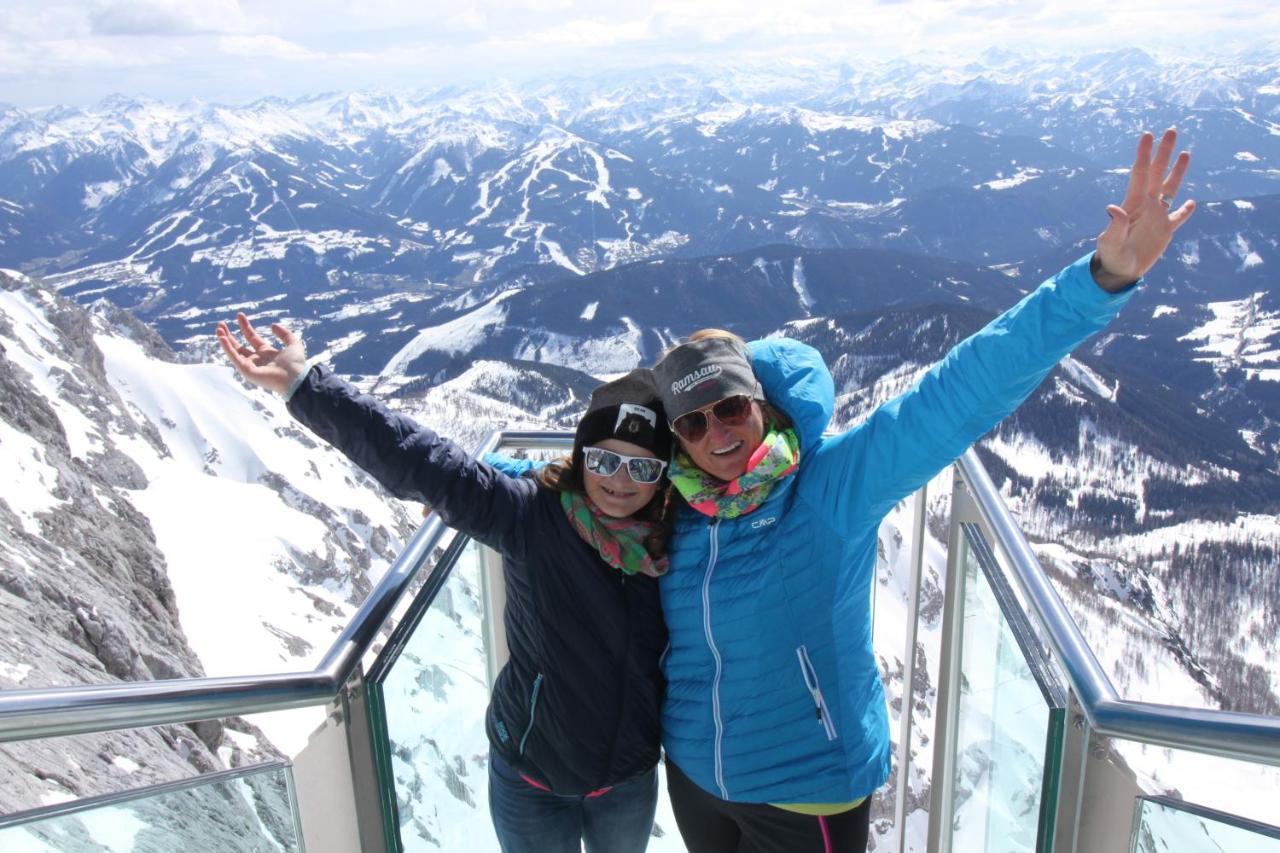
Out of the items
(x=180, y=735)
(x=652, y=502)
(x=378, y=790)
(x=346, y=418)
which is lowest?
(x=180, y=735)

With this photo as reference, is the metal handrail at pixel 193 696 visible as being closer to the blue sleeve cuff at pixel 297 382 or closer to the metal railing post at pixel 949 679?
the blue sleeve cuff at pixel 297 382

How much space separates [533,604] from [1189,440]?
20388 centimetres

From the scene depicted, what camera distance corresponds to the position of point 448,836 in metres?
4.21

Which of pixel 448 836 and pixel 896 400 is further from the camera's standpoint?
pixel 448 836

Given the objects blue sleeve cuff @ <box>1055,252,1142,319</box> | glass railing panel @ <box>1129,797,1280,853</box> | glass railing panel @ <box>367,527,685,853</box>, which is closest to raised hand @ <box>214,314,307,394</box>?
glass railing panel @ <box>367,527,685,853</box>

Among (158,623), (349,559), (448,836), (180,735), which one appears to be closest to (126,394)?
(349,559)

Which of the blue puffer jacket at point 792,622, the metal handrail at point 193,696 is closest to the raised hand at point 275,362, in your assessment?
the metal handrail at point 193,696

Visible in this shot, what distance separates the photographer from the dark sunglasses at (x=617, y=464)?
3467 mm

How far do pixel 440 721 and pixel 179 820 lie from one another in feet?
4.78

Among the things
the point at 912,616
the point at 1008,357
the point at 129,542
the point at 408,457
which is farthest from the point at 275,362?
the point at 129,542

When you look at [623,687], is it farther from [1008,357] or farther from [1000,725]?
[1008,357]

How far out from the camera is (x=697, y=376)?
10.8 ft

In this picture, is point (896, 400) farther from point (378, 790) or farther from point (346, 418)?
point (378, 790)

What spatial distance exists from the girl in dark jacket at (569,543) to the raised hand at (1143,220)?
1.61 metres
